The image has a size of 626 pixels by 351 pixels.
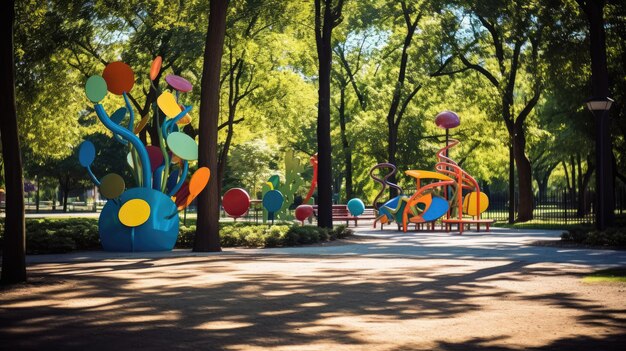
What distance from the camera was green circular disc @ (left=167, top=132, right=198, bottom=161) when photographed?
20922mm

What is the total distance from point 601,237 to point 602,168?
6.96 ft

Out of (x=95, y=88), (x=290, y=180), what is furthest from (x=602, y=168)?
(x=290, y=180)

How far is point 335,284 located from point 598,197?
40.6 feet

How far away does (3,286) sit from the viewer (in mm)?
12391

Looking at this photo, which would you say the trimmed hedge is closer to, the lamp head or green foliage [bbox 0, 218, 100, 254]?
green foliage [bbox 0, 218, 100, 254]

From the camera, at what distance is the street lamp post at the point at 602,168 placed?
73.6ft

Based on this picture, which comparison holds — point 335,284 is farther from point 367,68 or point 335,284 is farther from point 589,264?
point 367,68

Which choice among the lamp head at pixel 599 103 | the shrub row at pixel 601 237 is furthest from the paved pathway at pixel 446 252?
the lamp head at pixel 599 103

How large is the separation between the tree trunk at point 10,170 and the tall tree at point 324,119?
48.0ft

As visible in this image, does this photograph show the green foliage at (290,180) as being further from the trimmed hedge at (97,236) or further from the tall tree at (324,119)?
the trimmed hedge at (97,236)

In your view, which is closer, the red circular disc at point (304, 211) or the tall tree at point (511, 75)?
the tall tree at point (511, 75)

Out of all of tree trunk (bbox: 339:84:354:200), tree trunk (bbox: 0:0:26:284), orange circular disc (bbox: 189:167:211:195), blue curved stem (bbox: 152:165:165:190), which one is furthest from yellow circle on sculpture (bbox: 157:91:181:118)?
tree trunk (bbox: 339:84:354:200)

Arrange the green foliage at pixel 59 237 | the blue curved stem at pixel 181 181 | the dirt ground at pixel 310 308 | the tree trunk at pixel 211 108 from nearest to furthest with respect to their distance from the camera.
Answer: the dirt ground at pixel 310 308, the green foliage at pixel 59 237, the tree trunk at pixel 211 108, the blue curved stem at pixel 181 181

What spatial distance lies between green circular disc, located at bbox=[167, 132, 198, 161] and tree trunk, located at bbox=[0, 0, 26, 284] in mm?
8167
